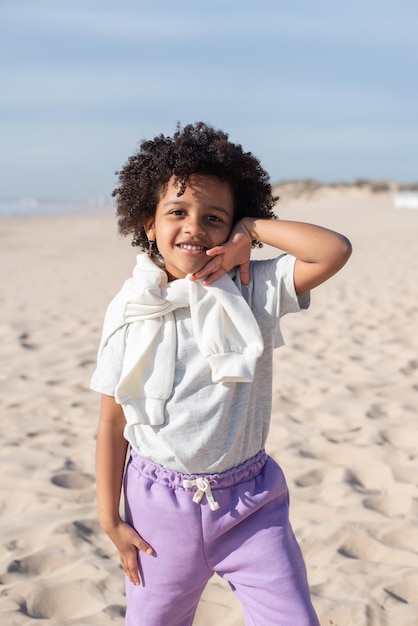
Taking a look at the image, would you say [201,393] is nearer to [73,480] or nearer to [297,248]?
[297,248]

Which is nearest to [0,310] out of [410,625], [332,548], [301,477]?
[301,477]

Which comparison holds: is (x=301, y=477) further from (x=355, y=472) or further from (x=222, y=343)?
(x=222, y=343)

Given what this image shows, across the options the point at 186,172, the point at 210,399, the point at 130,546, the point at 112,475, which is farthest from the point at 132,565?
the point at 186,172

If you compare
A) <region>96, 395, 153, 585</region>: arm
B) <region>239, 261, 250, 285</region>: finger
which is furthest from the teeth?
<region>96, 395, 153, 585</region>: arm

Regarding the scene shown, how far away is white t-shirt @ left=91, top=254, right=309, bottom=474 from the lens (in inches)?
71.7

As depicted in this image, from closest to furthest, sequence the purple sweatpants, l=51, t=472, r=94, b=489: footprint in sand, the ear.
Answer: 1. the purple sweatpants
2. the ear
3. l=51, t=472, r=94, b=489: footprint in sand

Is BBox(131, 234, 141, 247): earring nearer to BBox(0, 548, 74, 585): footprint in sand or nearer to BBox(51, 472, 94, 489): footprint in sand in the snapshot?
BBox(0, 548, 74, 585): footprint in sand

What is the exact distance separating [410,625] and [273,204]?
1389mm

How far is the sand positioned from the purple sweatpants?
73 cm

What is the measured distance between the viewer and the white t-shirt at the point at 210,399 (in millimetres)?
1822

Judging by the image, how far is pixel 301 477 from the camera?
365cm

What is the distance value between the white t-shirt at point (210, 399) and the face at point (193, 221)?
120mm

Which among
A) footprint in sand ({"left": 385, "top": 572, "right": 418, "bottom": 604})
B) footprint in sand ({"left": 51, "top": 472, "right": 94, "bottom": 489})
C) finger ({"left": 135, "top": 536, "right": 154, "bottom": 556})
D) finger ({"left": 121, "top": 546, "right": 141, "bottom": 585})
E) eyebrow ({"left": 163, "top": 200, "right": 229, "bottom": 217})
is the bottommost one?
footprint in sand ({"left": 51, "top": 472, "right": 94, "bottom": 489})

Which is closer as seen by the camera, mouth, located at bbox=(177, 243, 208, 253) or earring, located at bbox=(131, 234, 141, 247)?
mouth, located at bbox=(177, 243, 208, 253)
